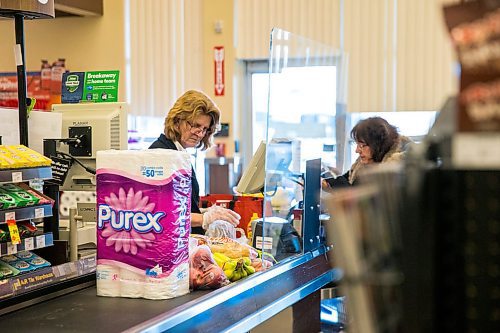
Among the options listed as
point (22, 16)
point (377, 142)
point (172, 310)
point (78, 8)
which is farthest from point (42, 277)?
point (78, 8)

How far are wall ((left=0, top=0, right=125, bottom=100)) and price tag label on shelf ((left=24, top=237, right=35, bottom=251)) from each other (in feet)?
16.5

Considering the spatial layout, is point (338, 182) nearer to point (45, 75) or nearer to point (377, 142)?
point (377, 142)

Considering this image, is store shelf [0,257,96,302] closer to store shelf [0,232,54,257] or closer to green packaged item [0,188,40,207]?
store shelf [0,232,54,257]

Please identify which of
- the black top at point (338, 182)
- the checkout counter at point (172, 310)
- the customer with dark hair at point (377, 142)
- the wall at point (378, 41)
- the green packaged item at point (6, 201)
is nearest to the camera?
the checkout counter at point (172, 310)

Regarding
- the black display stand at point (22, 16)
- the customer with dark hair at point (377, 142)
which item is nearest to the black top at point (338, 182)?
the customer with dark hair at point (377, 142)

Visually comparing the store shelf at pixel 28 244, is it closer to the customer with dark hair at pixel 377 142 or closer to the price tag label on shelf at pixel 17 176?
the price tag label on shelf at pixel 17 176

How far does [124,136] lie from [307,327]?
1259 millimetres

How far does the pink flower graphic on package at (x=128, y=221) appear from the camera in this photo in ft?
6.56

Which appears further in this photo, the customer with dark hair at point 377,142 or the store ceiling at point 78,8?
the store ceiling at point 78,8

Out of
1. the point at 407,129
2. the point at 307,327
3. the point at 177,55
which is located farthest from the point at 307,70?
the point at 177,55

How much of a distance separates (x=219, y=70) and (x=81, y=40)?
5.43 feet

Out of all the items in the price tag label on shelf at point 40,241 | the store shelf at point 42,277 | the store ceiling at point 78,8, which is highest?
the store ceiling at point 78,8

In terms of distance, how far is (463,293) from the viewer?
0.75 meters

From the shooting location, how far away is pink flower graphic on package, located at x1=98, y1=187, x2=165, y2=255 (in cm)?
200
